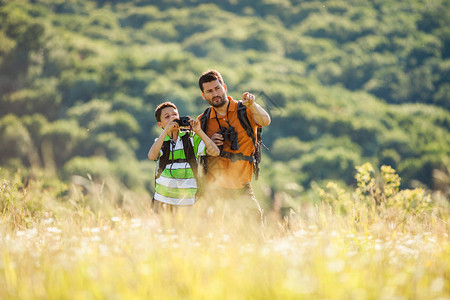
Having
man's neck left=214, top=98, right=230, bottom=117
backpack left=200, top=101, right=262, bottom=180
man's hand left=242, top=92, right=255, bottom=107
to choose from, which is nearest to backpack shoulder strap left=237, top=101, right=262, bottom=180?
backpack left=200, top=101, right=262, bottom=180

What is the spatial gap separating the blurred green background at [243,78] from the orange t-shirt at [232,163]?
1365 inches

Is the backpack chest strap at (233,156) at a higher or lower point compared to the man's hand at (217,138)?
lower

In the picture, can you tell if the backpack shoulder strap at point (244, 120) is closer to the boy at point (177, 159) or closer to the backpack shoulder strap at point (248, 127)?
the backpack shoulder strap at point (248, 127)

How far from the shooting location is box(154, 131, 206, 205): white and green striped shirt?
3748 millimetres

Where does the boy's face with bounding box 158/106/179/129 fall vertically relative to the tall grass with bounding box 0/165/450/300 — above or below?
above

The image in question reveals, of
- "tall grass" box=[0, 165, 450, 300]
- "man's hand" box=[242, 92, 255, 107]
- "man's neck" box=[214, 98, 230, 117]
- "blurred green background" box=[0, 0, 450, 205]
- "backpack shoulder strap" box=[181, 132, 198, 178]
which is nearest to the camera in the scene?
"tall grass" box=[0, 165, 450, 300]

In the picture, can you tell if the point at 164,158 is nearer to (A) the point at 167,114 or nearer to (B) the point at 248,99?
(A) the point at 167,114

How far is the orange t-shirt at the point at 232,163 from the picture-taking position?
3.88 metres

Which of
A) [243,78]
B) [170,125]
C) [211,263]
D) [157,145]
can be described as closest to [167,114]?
[170,125]

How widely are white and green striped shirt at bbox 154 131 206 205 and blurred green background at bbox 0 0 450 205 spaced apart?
3463cm

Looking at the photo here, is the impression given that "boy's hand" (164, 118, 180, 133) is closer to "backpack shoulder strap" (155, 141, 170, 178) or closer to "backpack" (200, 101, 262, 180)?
"backpack shoulder strap" (155, 141, 170, 178)

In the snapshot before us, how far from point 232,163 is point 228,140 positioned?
0.23 meters

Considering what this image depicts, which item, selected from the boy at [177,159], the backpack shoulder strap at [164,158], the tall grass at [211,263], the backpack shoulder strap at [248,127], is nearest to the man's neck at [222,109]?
the backpack shoulder strap at [248,127]

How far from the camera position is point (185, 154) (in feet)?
12.6
